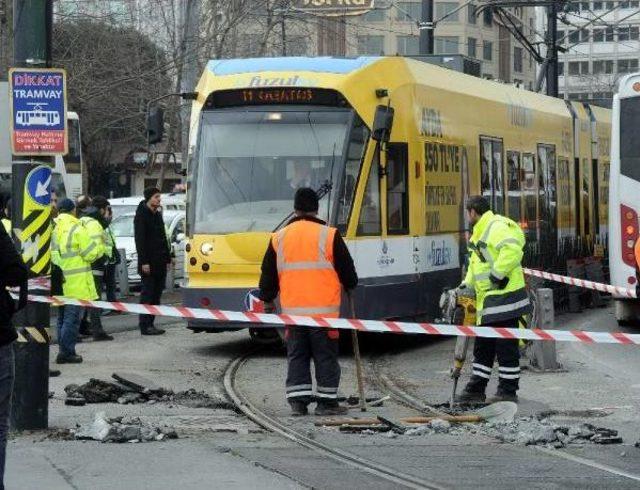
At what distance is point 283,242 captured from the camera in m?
12.2

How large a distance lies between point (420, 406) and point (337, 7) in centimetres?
2201

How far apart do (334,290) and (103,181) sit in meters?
48.7

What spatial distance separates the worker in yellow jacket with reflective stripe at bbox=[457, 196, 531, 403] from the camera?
42.2 feet

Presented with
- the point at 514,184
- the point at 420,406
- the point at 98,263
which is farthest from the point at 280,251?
the point at 514,184

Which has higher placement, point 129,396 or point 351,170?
point 351,170

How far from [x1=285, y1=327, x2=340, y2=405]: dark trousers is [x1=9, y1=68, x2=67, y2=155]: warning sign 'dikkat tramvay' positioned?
8.04 ft

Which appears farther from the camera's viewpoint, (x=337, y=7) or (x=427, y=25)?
(x=337, y=7)

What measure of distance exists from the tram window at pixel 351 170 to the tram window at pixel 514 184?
5.10 metres

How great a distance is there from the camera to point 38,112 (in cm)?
1091

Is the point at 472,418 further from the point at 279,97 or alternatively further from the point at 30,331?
the point at 279,97

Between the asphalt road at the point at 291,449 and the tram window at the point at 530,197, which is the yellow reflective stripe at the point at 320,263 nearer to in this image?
→ the asphalt road at the point at 291,449

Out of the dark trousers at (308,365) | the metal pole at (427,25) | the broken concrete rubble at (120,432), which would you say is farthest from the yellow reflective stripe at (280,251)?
the metal pole at (427,25)

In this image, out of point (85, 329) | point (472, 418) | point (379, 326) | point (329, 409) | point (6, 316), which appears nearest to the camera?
point (6, 316)

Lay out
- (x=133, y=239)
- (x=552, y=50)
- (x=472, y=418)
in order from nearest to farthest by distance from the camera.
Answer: (x=472, y=418)
(x=133, y=239)
(x=552, y=50)
